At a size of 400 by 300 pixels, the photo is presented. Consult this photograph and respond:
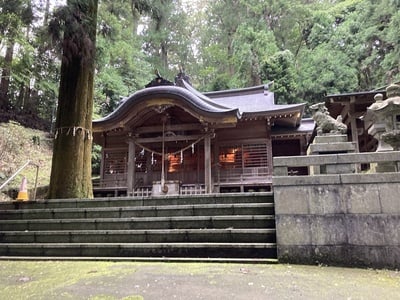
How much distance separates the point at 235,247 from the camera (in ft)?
13.5

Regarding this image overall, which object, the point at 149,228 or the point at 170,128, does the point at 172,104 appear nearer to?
the point at 170,128

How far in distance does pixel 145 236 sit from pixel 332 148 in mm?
3248

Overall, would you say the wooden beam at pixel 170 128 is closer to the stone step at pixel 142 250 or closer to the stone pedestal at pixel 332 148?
the stone pedestal at pixel 332 148

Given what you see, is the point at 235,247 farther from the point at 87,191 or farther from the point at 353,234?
the point at 87,191

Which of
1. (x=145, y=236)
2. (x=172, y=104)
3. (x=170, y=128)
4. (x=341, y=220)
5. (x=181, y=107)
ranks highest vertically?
(x=172, y=104)

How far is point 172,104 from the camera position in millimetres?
10656

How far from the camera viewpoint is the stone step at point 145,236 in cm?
425

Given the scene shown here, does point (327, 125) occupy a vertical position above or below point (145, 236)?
above

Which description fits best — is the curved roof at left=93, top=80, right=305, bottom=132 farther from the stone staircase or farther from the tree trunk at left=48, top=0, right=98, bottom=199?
the stone staircase

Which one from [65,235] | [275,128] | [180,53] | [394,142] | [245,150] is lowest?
[65,235]

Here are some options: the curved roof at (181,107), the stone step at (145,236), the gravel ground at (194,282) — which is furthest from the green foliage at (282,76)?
the gravel ground at (194,282)

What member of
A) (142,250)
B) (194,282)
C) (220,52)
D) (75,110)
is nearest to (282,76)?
(220,52)

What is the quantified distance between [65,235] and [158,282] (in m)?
2.43

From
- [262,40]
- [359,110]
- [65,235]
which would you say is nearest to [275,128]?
[359,110]
